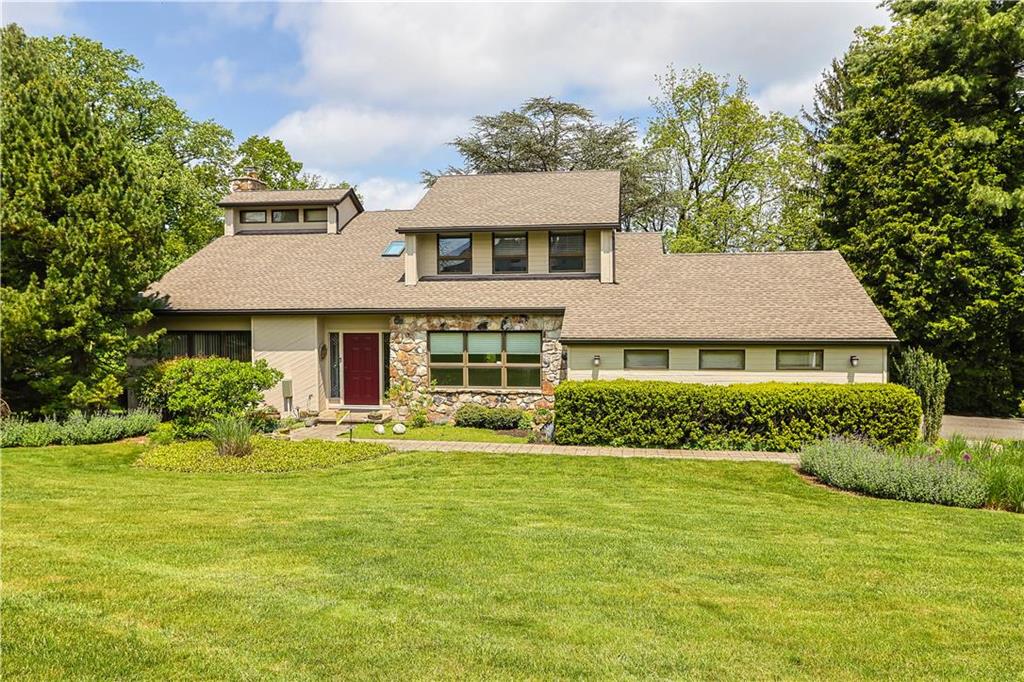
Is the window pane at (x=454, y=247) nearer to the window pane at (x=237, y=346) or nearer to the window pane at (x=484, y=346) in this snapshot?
the window pane at (x=484, y=346)

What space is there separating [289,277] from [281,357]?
3.02m

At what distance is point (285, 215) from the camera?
23156mm

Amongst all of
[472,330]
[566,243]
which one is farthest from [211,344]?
[566,243]

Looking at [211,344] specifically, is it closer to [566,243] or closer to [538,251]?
[538,251]

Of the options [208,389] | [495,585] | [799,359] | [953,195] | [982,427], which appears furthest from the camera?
[953,195]

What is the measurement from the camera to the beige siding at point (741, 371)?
1520 centimetres

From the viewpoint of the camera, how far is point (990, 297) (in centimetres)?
1911

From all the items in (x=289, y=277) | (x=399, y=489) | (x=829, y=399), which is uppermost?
(x=289, y=277)

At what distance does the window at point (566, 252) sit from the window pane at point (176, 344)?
11285mm

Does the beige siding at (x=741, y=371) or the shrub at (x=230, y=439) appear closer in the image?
the shrub at (x=230, y=439)

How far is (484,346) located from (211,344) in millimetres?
8351

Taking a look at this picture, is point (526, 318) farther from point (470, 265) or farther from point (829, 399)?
point (829, 399)

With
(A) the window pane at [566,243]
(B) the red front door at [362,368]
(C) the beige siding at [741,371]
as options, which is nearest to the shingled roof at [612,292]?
(C) the beige siding at [741,371]

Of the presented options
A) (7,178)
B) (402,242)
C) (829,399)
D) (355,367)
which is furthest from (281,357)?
(829,399)
